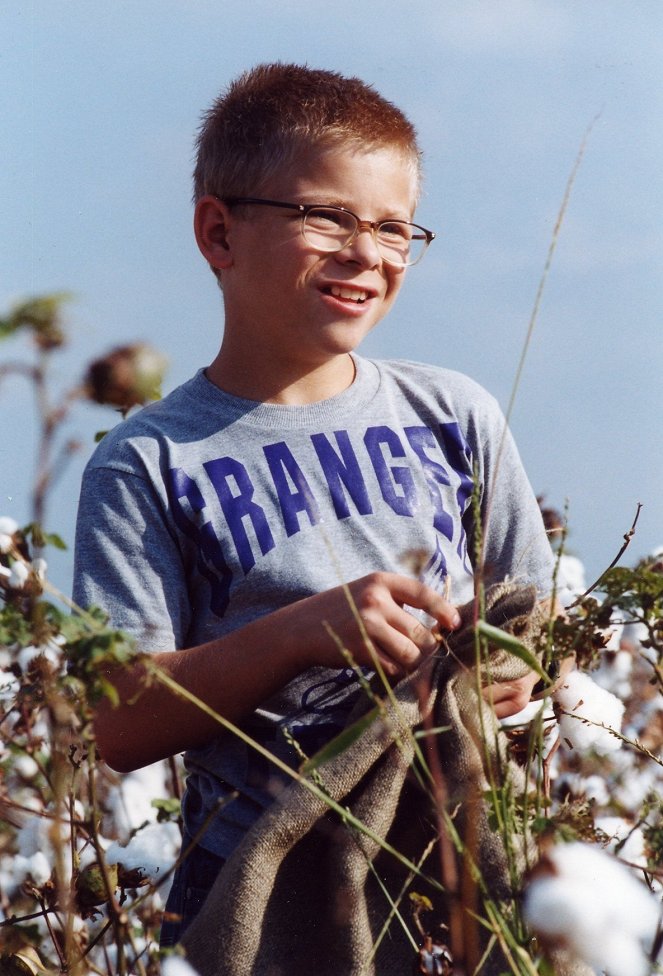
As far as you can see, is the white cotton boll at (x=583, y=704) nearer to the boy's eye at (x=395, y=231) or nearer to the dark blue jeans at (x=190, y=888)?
the dark blue jeans at (x=190, y=888)

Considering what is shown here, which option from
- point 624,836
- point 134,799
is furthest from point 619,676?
point 134,799

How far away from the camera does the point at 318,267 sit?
1485mm

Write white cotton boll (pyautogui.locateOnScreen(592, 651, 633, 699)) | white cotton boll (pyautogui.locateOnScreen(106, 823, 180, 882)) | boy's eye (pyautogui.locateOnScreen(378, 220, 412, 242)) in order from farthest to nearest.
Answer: white cotton boll (pyautogui.locateOnScreen(592, 651, 633, 699)) < white cotton boll (pyautogui.locateOnScreen(106, 823, 180, 882)) < boy's eye (pyautogui.locateOnScreen(378, 220, 412, 242))

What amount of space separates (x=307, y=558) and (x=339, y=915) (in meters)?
0.45

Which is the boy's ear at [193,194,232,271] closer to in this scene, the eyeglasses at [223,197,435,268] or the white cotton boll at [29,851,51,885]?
the eyeglasses at [223,197,435,268]

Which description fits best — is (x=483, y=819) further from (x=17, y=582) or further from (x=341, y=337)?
(x=17, y=582)

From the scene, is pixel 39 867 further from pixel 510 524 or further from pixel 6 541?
pixel 510 524

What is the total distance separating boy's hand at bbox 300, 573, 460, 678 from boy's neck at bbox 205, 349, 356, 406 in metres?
0.44

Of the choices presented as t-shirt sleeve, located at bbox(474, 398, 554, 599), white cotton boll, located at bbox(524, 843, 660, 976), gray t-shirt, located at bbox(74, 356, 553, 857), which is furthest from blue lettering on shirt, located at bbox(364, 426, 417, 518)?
white cotton boll, located at bbox(524, 843, 660, 976)

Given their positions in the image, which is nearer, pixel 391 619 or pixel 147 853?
pixel 391 619

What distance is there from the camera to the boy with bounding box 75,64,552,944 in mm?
1368

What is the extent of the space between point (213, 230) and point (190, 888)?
822 millimetres

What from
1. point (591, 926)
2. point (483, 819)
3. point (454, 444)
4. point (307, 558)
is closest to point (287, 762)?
point (307, 558)

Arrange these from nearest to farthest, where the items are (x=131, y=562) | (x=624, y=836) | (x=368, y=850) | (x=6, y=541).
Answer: (x=368, y=850), (x=131, y=562), (x=6, y=541), (x=624, y=836)
